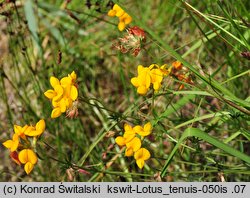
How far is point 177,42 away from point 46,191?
49.8 inches

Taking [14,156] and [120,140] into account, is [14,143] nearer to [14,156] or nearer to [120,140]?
[14,156]

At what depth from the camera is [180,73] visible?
1555mm

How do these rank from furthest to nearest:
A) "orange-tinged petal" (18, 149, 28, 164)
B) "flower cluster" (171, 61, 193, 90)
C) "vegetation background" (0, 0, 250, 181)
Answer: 1. "vegetation background" (0, 0, 250, 181)
2. "flower cluster" (171, 61, 193, 90)
3. "orange-tinged petal" (18, 149, 28, 164)

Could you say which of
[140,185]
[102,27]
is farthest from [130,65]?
[140,185]

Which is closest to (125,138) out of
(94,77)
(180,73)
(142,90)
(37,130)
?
(142,90)

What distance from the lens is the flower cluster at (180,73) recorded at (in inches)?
56.7

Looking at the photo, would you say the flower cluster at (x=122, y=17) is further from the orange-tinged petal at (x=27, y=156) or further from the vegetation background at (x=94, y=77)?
the orange-tinged petal at (x=27, y=156)

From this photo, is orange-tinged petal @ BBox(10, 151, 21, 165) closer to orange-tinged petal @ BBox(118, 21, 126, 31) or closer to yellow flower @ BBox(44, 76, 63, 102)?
yellow flower @ BBox(44, 76, 63, 102)

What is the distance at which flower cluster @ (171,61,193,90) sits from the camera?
4.72 feet

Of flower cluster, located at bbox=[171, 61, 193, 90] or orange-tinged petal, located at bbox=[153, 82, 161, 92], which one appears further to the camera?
flower cluster, located at bbox=[171, 61, 193, 90]

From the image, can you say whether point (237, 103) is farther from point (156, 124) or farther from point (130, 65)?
point (130, 65)

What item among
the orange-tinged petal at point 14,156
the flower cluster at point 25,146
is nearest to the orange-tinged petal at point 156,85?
the flower cluster at point 25,146

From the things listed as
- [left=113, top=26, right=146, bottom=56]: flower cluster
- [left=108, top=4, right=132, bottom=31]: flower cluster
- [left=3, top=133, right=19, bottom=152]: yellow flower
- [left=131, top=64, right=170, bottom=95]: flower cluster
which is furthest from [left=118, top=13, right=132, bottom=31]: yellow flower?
[left=3, top=133, right=19, bottom=152]: yellow flower

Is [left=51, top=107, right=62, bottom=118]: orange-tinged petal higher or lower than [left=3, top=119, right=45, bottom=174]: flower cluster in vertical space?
higher
